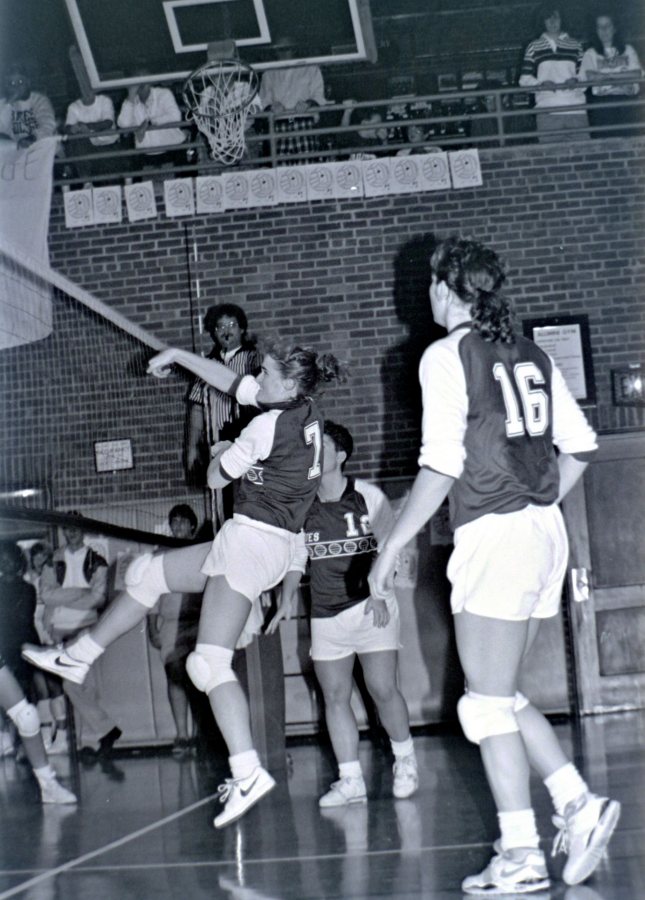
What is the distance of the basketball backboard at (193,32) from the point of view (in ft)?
31.4

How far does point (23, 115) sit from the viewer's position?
9469 millimetres

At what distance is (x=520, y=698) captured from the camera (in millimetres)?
3133

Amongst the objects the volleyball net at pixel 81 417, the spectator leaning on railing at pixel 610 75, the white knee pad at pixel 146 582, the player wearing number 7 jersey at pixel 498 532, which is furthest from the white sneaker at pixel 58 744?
the spectator leaning on railing at pixel 610 75

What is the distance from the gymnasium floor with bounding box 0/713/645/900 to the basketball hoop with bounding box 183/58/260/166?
4.99 meters

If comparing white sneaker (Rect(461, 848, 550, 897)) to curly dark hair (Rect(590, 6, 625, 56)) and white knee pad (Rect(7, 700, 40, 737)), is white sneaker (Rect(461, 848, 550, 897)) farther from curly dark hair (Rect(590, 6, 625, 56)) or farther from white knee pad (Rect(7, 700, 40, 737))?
curly dark hair (Rect(590, 6, 625, 56))

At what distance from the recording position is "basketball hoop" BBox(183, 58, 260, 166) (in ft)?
29.0

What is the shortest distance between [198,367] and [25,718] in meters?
1.98

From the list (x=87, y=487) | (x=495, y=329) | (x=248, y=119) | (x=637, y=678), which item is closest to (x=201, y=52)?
(x=248, y=119)

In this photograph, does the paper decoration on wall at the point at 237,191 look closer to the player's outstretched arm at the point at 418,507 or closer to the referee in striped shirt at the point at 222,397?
the referee in striped shirt at the point at 222,397

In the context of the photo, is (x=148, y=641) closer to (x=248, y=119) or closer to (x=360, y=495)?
(x=360, y=495)

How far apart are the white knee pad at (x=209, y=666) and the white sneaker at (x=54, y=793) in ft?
5.42

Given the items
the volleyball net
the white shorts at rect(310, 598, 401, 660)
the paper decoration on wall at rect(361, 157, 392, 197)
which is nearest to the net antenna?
the paper decoration on wall at rect(361, 157, 392, 197)

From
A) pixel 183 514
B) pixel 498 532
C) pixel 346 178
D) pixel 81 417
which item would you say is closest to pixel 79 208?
pixel 81 417

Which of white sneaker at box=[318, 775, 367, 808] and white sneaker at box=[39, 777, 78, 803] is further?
white sneaker at box=[39, 777, 78, 803]
